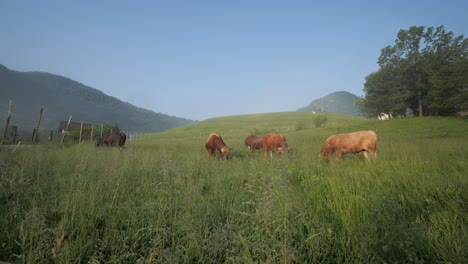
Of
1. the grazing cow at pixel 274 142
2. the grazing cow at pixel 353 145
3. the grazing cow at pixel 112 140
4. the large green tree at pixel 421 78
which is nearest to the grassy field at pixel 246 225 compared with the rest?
the grazing cow at pixel 353 145

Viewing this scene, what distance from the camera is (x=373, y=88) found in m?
43.7

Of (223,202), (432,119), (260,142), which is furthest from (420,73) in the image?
(223,202)

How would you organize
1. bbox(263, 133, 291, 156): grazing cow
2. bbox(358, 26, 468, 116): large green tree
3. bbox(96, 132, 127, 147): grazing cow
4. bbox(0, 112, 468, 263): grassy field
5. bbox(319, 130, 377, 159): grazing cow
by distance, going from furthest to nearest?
bbox(358, 26, 468, 116): large green tree, bbox(96, 132, 127, 147): grazing cow, bbox(263, 133, 291, 156): grazing cow, bbox(319, 130, 377, 159): grazing cow, bbox(0, 112, 468, 263): grassy field

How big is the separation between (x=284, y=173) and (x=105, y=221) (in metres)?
2.52

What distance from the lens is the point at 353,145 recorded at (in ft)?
34.9

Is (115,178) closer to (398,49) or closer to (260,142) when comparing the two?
(260,142)

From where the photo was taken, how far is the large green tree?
A: 1353 inches

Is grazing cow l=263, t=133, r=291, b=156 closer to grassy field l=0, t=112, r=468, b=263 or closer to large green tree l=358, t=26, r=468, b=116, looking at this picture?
grassy field l=0, t=112, r=468, b=263

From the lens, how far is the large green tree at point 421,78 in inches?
1353

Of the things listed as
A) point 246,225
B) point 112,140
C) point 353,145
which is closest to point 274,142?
point 353,145

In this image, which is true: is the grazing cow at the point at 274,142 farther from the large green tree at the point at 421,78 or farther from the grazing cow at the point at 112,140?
the large green tree at the point at 421,78

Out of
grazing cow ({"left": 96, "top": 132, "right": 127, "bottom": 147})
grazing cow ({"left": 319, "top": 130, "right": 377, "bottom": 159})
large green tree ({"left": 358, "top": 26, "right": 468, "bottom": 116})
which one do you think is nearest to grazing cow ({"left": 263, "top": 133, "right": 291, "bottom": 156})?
grazing cow ({"left": 319, "top": 130, "right": 377, "bottom": 159})

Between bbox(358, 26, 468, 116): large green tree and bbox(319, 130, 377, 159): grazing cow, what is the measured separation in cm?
3366

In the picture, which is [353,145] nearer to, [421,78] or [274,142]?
[274,142]
